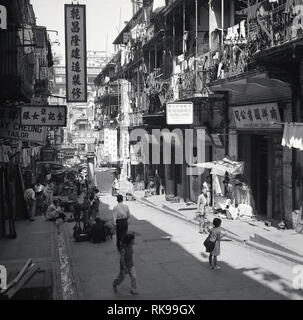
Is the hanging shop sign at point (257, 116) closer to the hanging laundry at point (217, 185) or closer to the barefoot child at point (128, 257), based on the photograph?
the hanging laundry at point (217, 185)

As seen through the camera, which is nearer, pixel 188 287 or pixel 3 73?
pixel 188 287

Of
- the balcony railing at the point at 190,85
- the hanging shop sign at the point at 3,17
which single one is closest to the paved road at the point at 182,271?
the hanging shop sign at the point at 3,17

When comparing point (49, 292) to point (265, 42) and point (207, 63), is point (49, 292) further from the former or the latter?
point (207, 63)

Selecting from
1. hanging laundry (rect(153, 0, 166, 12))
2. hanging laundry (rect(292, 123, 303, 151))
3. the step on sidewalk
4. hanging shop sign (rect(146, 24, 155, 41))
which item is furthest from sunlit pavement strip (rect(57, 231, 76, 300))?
hanging shop sign (rect(146, 24, 155, 41))

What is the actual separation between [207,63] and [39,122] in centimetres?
811

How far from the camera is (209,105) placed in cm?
2177

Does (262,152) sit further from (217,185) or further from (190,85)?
(190,85)

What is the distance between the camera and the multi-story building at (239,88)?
44.8ft

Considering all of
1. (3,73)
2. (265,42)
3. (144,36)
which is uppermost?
(144,36)

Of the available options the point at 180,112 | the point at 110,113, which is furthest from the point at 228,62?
the point at 110,113

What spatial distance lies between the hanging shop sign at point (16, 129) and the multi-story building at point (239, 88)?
678 cm

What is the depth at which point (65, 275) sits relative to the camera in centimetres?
1125

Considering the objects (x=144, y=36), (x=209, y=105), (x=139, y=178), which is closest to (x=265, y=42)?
(x=209, y=105)

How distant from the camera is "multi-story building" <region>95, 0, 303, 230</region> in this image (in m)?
13.7
